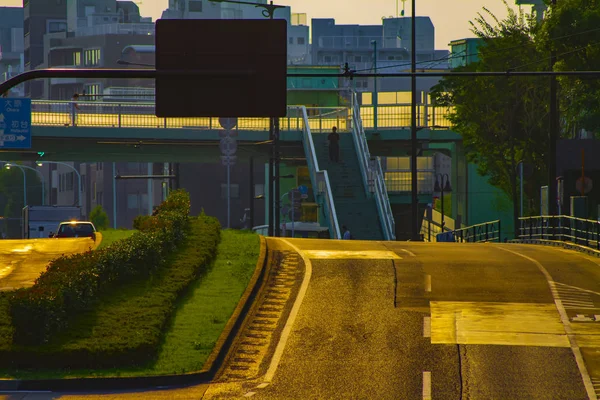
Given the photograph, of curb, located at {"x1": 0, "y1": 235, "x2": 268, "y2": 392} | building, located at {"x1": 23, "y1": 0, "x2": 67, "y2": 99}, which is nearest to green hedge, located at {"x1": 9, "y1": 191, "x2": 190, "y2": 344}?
curb, located at {"x1": 0, "y1": 235, "x2": 268, "y2": 392}

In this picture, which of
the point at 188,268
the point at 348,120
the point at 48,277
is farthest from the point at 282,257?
the point at 348,120

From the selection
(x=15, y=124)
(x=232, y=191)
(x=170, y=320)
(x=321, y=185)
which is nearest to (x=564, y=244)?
(x=321, y=185)

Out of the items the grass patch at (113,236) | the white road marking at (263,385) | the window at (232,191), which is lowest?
the white road marking at (263,385)

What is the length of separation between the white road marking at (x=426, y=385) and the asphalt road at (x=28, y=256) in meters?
13.5

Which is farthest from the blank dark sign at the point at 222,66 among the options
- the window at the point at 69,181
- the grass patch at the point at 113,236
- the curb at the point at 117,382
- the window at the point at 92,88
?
the window at the point at 92,88

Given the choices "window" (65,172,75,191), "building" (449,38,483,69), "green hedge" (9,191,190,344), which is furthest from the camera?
"window" (65,172,75,191)

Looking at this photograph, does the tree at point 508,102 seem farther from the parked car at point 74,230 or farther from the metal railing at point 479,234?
the parked car at point 74,230

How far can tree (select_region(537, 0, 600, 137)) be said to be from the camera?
49.6 metres

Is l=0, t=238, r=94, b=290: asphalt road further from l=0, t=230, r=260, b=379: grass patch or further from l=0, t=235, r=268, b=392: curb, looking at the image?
l=0, t=235, r=268, b=392: curb

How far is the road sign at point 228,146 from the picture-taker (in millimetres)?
66062

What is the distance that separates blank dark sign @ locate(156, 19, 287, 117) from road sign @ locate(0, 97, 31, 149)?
40.0 meters

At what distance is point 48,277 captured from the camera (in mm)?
25766

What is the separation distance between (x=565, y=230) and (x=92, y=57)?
140715 millimetres

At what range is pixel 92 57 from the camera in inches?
7151
